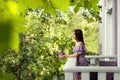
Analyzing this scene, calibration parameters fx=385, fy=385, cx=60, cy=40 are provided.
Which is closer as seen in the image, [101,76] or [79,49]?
[101,76]

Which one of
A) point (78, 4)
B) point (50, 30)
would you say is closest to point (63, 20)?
point (50, 30)

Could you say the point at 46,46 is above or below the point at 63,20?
below

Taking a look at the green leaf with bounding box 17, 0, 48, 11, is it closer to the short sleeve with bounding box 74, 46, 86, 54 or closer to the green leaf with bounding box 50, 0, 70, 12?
the green leaf with bounding box 50, 0, 70, 12

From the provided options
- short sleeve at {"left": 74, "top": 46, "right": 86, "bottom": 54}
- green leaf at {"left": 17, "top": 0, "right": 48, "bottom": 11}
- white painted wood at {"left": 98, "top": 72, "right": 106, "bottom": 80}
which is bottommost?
white painted wood at {"left": 98, "top": 72, "right": 106, "bottom": 80}

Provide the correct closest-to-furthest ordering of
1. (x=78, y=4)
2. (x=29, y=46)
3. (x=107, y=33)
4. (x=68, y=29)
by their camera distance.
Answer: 1. (x=78, y=4)
2. (x=107, y=33)
3. (x=29, y=46)
4. (x=68, y=29)

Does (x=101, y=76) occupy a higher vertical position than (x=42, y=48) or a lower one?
lower

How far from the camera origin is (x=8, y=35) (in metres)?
1.09

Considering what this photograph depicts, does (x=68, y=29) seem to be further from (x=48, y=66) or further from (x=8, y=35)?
(x=8, y=35)

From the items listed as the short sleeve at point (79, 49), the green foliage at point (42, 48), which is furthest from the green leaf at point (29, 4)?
the green foliage at point (42, 48)

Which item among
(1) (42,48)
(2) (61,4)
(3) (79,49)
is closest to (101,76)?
(3) (79,49)

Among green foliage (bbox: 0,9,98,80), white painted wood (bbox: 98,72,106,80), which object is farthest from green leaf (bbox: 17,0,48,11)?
green foliage (bbox: 0,9,98,80)

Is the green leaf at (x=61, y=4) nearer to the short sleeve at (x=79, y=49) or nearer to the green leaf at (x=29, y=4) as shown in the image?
the green leaf at (x=29, y=4)

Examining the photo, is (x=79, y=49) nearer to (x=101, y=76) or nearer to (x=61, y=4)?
(x=101, y=76)

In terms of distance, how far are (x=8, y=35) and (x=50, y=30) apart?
1198 cm
